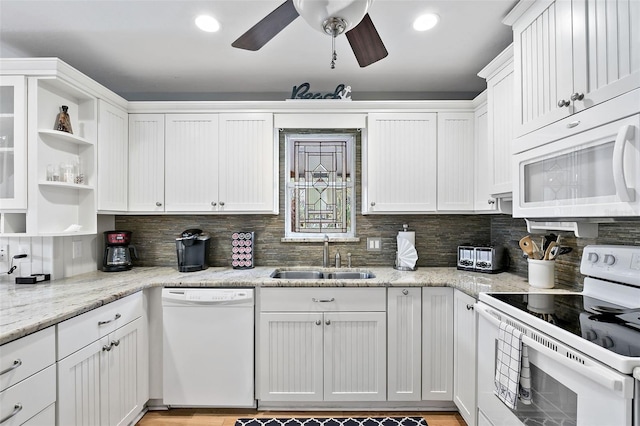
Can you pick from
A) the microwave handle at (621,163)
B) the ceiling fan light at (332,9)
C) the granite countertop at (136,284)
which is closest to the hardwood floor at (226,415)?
the granite countertop at (136,284)

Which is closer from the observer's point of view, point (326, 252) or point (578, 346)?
point (578, 346)

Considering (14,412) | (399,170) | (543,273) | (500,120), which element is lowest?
(14,412)

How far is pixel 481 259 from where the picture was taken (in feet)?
8.16

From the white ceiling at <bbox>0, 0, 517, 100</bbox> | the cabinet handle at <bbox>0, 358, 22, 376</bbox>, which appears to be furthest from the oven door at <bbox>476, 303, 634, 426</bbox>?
the cabinet handle at <bbox>0, 358, 22, 376</bbox>

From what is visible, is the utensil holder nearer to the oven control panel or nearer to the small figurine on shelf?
the oven control panel

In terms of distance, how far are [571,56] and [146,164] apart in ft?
9.20

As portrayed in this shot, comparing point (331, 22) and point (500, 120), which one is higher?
point (331, 22)

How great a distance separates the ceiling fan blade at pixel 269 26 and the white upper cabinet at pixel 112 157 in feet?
4.99

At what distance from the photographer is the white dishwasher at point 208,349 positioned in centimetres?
221

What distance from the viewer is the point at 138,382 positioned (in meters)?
2.13

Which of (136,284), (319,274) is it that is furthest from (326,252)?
(136,284)

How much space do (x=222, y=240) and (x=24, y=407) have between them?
1.71 meters

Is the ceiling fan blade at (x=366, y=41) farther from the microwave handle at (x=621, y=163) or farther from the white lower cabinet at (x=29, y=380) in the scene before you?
the white lower cabinet at (x=29, y=380)

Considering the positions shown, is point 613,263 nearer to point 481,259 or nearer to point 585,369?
point 585,369
